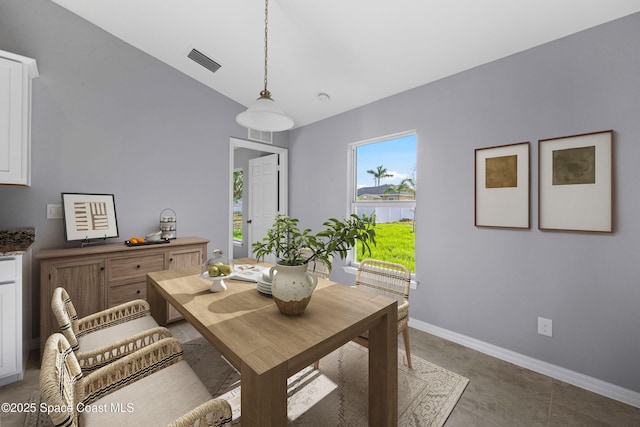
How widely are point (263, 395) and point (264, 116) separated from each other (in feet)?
5.17

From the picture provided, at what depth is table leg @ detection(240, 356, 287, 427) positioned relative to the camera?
93 centimetres

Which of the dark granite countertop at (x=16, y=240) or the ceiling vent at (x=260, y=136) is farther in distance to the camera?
the ceiling vent at (x=260, y=136)

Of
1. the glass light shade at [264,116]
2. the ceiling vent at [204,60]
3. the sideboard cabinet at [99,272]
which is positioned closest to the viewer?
the glass light shade at [264,116]

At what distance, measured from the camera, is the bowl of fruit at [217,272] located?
1652 millimetres

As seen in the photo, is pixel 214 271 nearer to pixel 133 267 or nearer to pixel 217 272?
pixel 217 272

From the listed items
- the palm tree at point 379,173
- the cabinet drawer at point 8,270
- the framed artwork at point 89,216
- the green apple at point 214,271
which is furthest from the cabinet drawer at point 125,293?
the palm tree at point 379,173

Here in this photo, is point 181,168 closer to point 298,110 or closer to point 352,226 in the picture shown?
point 298,110

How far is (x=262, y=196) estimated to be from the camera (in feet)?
15.7

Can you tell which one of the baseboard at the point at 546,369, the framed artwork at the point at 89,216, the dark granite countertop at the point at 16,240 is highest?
the framed artwork at the point at 89,216

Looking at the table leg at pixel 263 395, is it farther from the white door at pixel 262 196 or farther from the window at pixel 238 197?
the window at pixel 238 197

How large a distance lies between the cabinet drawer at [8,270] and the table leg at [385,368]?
2494 millimetres

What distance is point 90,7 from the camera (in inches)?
103

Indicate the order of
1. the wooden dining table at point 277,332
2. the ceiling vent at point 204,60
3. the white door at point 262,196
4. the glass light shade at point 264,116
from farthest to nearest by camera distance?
the white door at point 262,196
the ceiling vent at point 204,60
the glass light shade at point 264,116
the wooden dining table at point 277,332

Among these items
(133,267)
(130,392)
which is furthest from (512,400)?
(133,267)
